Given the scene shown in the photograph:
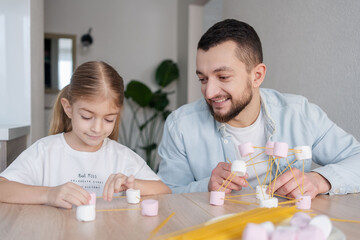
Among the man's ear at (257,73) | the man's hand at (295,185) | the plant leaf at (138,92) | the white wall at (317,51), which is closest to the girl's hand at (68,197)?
the man's hand at (295,185)

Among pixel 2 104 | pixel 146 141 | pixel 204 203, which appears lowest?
pixel 146 141

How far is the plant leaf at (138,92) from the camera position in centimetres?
470

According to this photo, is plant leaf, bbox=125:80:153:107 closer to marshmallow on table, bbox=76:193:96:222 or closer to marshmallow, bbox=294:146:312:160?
marshmallow, bbox=294:146:312:160

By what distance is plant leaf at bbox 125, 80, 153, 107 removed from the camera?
470 centimetres

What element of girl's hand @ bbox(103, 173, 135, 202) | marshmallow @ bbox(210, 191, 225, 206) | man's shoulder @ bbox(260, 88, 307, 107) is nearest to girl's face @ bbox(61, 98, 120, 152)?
girl's hand @ bbox(103, 173, 135, 202)

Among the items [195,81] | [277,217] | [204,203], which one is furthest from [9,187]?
[195,81]

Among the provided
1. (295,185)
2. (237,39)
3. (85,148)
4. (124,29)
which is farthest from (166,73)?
(295,185)

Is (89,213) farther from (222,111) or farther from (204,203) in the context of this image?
(222,111)

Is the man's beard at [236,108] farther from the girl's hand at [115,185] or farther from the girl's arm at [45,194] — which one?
the girl's arm at [45,194]

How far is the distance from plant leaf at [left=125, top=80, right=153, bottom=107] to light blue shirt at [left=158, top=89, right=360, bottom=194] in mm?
3083

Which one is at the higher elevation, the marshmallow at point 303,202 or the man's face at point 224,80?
the man's face at point 224,80

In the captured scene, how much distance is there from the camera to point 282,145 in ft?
3.05

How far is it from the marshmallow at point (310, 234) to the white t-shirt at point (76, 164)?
2.72 feet

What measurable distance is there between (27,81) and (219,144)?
1.33 m
